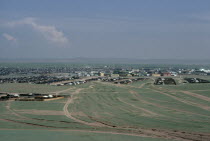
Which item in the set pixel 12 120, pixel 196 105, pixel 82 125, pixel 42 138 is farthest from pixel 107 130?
pixel 196 105

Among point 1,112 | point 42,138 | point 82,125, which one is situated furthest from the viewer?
point 1,112

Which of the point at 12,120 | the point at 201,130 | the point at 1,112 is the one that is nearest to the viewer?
the point at 201,130

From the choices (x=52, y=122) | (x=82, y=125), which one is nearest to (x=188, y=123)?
(x=82, y=125)

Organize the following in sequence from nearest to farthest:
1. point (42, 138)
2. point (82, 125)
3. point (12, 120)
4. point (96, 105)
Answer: point (42, 138) → point (82, 125) → point (12, 120) → point (96, 105)

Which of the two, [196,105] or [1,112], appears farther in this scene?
[196,105]

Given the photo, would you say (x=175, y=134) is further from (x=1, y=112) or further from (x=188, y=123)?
(x=1, y=112)

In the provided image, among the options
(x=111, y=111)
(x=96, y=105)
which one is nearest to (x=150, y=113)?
(x=111, y=111)

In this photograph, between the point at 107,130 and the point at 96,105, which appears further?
the point at 96,105

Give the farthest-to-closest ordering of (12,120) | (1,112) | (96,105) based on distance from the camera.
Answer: (96,105), (1,112), (12,120)

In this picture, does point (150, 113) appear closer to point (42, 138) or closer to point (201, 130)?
point (201, 130)
